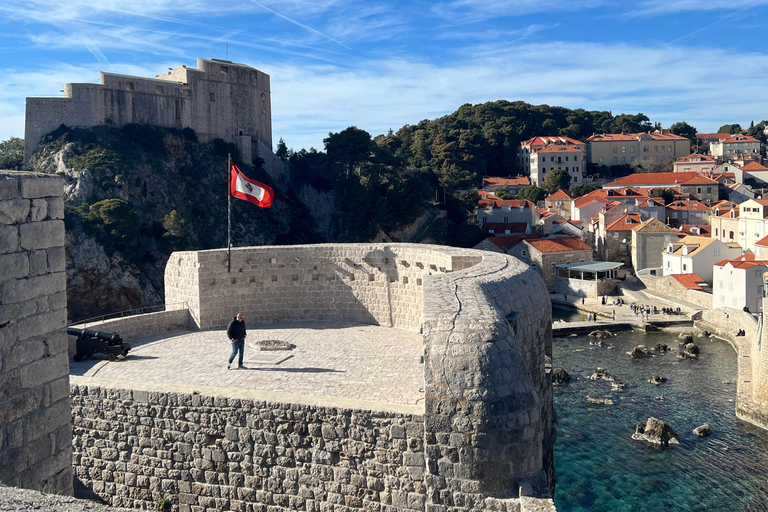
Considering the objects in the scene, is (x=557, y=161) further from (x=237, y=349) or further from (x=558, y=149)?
(x=237, y=349)

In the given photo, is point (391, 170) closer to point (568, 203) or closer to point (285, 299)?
point (568, 203)

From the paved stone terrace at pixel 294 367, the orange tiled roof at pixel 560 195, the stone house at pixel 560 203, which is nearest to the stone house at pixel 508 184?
the orange tiled roof at pixel 560 195

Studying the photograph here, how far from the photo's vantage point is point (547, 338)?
10078 mm

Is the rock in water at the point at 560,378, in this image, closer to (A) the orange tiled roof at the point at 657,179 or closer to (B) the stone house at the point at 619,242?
(B) the stone house at the point at 619,242

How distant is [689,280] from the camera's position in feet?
135

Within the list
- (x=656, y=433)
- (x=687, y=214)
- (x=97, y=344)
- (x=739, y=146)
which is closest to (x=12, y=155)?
(x=97, y=344)

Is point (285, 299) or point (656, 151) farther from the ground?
point (656, 151)

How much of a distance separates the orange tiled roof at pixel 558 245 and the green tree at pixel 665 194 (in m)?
19.8

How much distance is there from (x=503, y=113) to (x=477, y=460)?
8511cm

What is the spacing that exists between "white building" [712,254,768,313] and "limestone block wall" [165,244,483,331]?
29.4 meters

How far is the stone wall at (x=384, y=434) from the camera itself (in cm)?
573

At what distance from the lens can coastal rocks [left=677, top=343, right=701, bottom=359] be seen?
96.5ft

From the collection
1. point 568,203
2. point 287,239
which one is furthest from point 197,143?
point 568,203

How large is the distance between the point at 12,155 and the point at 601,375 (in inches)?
1719
